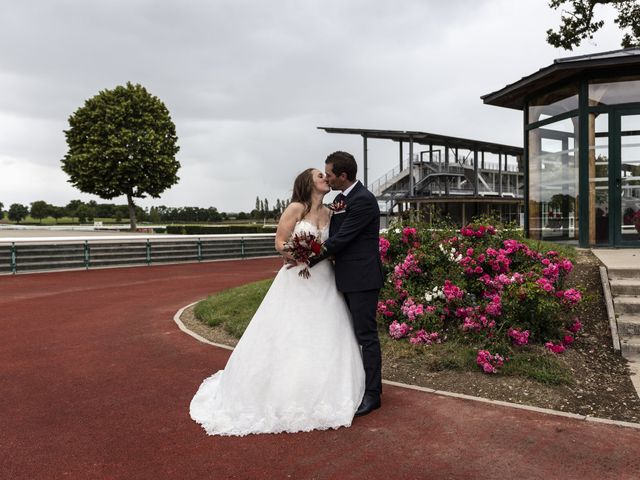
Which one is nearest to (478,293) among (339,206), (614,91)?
(339,206)

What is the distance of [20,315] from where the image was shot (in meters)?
10.6

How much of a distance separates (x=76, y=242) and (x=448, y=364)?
2095 cm

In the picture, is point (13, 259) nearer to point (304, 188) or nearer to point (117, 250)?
point (117, 250)

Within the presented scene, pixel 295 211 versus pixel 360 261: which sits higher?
pixel 295 211

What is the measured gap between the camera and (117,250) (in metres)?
22.5

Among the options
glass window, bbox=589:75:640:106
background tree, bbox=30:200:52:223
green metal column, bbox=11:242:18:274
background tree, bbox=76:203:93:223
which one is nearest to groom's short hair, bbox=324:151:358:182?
glass window, bbox=589:75:640:106

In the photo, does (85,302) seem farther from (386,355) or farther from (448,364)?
(448,364)

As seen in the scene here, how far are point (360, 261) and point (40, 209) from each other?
293ft

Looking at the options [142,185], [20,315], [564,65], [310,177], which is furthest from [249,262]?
[142,185]

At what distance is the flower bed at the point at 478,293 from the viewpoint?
20.7 feet

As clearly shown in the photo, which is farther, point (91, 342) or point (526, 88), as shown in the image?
point (526, 88)

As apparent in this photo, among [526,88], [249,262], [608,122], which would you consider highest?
[526,88]

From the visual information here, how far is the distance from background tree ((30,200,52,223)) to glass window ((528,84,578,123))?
276 feet

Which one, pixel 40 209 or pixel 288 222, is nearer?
pixel 288 222
